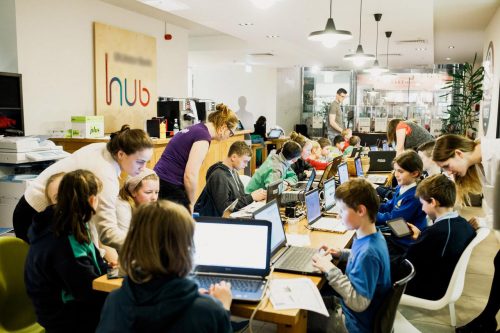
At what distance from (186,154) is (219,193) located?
0.40 m

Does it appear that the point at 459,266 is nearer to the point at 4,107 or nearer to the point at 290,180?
the point at 290,180

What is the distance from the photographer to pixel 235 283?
220 centimetres

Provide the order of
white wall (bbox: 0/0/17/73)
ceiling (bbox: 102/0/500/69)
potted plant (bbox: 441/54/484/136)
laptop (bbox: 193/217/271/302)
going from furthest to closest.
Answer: potted plant (bbox: 441/54/484/136) < ceiling (bbox: 102/0/500/69) < white wall (bbox: 0/0/17/73) < laptop (bbox: 193/217/271/302)

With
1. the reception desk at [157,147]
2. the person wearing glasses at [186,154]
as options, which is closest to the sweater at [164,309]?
the person wearing glasses at [186,154]

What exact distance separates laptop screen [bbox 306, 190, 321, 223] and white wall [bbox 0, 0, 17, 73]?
3.93 m

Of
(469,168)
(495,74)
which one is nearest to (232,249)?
(469,168)

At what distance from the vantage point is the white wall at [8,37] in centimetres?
541

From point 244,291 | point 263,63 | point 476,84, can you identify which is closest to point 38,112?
point 244,291

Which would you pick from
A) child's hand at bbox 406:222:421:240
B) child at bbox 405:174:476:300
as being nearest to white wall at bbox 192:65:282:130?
child's hand at bbox 406:222:421:240

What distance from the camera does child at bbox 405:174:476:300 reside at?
2846 mm

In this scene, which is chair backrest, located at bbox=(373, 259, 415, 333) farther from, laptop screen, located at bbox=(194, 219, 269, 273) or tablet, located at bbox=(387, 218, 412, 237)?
tablet, located at bbox=(387, 218, 412, 237)

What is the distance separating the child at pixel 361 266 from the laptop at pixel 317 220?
33.6 inches

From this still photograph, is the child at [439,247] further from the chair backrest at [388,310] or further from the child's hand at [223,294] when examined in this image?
the child's hand at [223,294]

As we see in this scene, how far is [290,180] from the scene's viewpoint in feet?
16.4
